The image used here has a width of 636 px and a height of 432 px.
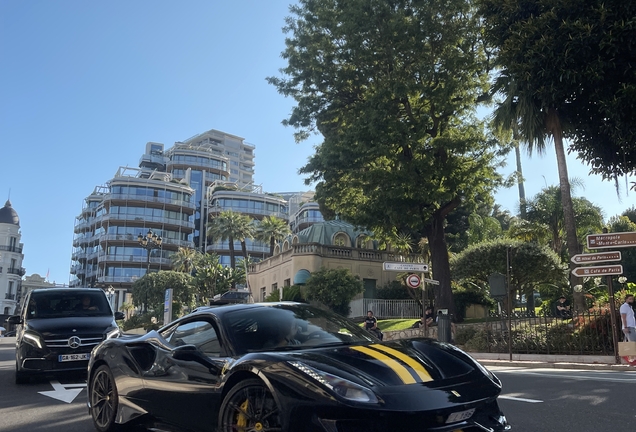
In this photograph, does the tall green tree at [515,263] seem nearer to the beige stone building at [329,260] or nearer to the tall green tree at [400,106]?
the tall green tree at [400,106]

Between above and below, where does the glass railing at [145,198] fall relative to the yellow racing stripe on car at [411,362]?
above

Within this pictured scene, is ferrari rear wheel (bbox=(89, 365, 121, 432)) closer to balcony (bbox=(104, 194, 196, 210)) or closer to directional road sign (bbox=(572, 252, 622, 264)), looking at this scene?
directional road sign (bbox=(572, 252, 622, 264))

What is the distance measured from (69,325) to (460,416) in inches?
331

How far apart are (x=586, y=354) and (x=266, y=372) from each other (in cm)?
1441

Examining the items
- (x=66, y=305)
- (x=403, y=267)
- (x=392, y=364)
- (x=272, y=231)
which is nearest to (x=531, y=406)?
(x=392, y=364)

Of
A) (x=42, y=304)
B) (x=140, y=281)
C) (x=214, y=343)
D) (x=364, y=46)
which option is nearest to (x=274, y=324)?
(x=214, y=343)

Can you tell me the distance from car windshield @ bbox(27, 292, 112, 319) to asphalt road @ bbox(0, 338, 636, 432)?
1.52 meters

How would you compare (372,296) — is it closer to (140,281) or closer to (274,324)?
(140,281)

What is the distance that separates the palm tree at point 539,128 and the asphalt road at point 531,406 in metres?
10.5

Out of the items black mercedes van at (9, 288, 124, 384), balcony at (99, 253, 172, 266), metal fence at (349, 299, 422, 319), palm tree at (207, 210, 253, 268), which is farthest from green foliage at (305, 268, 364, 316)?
balcony at (99, 253, 172, 266)

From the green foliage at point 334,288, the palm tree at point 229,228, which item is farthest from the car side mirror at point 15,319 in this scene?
the palm tree at point 229,228

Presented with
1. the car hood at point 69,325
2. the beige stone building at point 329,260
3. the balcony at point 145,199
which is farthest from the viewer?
the balcony at point 145,199

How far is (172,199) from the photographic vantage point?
9200 centimetres

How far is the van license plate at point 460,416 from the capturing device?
346 centimetres
